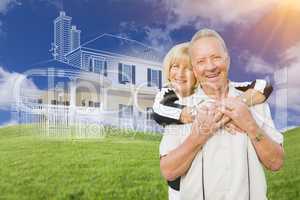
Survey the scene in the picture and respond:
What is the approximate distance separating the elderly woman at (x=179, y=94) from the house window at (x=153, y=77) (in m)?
0.31

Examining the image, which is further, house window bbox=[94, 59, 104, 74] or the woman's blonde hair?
house window bbox=[94, 59, 104, 74]

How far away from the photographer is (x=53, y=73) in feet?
6.07

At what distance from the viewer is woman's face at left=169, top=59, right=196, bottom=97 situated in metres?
1.48

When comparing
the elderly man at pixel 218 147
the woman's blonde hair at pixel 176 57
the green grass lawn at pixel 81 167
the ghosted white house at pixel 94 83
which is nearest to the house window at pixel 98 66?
the ghosted white house at pixel 94 83

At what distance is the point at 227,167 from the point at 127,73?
2.20 ft

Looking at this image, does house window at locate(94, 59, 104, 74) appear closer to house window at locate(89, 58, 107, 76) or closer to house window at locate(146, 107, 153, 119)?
house window at locate(89, 58, 107, 76)

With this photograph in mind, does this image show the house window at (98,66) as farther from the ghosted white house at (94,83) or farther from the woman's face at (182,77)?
the woman's face at (182,77)

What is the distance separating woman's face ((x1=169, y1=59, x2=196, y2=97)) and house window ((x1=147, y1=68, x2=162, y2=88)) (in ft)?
1.13

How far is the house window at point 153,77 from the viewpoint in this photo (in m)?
1.86

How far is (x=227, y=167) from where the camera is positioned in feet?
4.66

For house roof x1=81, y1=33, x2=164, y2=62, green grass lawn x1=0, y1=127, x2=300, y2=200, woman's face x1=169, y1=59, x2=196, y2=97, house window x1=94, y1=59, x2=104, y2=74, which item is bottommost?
green grass lawn x1=0, y1=127, x2=300, y2=200

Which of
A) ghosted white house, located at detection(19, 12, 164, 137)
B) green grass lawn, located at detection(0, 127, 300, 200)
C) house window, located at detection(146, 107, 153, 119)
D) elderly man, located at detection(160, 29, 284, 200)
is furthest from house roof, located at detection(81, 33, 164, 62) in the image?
elderly man, located at detection(160, 29, 284, 200)

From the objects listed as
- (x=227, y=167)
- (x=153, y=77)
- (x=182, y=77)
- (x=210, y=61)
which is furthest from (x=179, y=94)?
(x=153, y=77)

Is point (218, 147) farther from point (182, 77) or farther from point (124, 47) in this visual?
point (124, 47)
